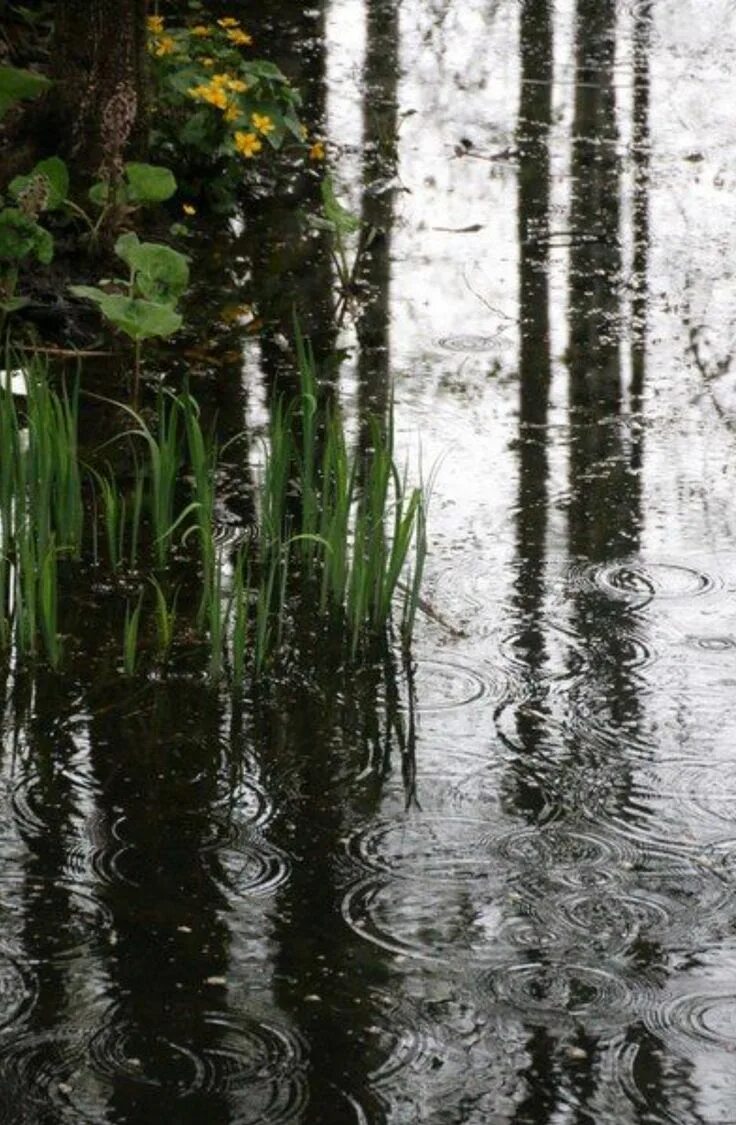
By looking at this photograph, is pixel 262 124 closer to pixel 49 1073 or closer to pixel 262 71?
pixel 262 71

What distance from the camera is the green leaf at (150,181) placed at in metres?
6.43

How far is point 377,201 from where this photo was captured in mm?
7559

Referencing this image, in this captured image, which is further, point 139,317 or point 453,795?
point 139,317

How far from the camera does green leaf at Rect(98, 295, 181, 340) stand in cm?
539

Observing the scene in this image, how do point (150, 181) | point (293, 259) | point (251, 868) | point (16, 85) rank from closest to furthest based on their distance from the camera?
1. point (251, 868)
2. point (150, 181)
3. point (16, 85)
4. point (293, 259)

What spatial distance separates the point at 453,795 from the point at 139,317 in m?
2.16

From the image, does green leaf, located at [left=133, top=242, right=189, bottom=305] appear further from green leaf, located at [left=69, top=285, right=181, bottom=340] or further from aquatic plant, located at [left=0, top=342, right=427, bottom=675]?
aquatic plant, located at [left=0, top=342, right=427, bottom=675]

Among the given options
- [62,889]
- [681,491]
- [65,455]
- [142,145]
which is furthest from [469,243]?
[62,889]

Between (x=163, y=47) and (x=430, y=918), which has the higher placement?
(x=163, y=47)

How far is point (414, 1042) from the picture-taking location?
9.83 ft

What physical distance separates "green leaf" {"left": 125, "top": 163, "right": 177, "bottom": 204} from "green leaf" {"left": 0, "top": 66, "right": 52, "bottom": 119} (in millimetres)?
469

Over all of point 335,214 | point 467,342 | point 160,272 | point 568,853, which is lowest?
point 568,853

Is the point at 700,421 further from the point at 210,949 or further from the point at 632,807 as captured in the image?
the point at 210,949

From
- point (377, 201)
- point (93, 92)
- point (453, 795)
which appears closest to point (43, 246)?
point (93, 92)
